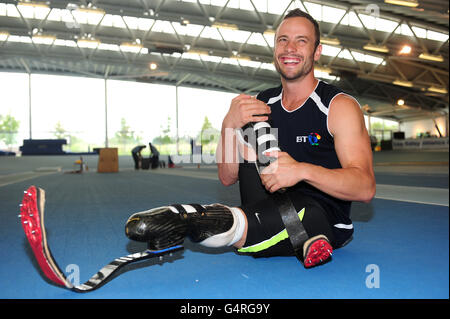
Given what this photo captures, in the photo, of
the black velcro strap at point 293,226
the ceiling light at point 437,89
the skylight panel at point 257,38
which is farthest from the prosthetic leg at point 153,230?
the ceiling light at point 437,89

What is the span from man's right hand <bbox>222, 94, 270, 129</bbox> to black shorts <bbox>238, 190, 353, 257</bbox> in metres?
0.24

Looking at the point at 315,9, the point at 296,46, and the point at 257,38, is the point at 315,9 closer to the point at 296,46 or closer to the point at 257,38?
the point at 296,46

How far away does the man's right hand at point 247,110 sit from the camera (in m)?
0.89

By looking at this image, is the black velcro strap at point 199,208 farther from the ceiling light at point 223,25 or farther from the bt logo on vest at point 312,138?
the ceiling light at point 223,25

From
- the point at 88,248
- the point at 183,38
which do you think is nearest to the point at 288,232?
the point at 88,248

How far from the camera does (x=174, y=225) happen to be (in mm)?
798

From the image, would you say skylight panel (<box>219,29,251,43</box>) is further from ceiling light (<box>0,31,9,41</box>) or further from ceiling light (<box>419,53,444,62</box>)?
ceiling light (<box>0,31,9,41</box>)

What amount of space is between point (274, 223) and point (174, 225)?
30 cm

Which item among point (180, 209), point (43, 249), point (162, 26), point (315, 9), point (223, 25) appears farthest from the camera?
point (223, 25)

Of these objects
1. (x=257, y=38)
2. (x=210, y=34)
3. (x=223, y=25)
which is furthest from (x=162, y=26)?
(x=210, y=34)

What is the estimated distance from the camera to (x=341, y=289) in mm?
782

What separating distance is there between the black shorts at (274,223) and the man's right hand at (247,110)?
24cm

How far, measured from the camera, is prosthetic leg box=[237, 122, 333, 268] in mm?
876
